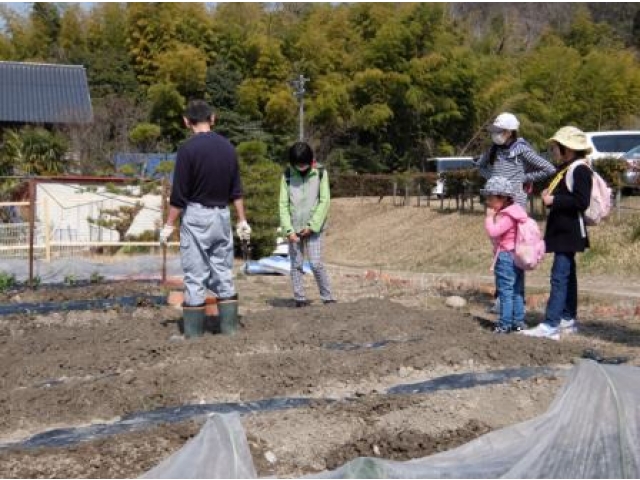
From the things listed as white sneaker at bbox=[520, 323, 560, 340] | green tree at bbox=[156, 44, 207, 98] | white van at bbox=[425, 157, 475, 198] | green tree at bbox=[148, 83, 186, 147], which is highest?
green tree at bbox=[156, 44, 207, 98]

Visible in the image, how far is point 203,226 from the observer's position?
17.6 ft

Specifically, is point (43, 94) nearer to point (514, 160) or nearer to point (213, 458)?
point (514, 160)

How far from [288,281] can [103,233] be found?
3104 mm

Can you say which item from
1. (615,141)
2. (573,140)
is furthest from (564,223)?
(615,141)

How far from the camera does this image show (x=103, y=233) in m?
11.2

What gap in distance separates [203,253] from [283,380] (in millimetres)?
1544

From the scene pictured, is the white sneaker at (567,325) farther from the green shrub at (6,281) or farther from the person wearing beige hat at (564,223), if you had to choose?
the green shrub at (6,281)

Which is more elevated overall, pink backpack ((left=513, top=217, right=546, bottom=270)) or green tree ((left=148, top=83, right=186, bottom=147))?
green tree ((left=148, top=83, right=186, bottom=147))

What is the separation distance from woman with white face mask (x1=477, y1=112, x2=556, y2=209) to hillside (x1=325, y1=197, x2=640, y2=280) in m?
5.14

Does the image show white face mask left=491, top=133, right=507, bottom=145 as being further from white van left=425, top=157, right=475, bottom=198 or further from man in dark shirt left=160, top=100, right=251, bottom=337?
white van left=425, top=157, right=475, bottom=198

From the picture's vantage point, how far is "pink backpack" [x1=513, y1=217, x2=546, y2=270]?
544 cm

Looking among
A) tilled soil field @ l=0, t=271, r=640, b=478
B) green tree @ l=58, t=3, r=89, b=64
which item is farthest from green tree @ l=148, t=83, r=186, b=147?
tilled soil field @ l=0, t=271, r=640, b=478

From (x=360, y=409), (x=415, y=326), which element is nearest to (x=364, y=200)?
(x=415, y=326)

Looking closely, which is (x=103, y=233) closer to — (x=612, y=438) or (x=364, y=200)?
(x=612, y=438)
